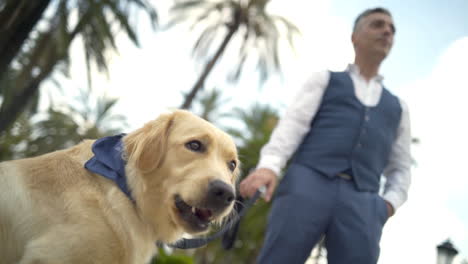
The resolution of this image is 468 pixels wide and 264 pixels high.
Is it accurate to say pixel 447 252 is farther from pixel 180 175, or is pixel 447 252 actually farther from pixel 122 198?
pixel 122 198

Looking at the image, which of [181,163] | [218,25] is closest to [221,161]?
[181,163]

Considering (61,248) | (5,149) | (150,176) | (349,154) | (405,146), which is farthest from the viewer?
(5,149)

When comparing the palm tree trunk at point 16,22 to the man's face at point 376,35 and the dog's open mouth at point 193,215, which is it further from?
the dog's open mouth at point 193,215

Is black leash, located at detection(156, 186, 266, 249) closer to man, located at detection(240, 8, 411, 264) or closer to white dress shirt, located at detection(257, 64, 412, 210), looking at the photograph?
man, located at detection(240, 8, 411, 264)

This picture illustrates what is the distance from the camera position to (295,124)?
3377mm

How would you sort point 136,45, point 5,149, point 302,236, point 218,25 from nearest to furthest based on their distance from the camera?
point 302,236
point 136,45
point 218,25
point 5,149

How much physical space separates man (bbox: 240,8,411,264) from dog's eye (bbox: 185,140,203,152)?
2.15 ft

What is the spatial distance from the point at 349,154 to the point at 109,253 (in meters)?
1.81

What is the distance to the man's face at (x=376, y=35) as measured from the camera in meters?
3.52

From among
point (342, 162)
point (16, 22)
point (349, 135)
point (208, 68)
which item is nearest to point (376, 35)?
point (349, 135)

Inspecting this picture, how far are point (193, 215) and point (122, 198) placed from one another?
1.37ft

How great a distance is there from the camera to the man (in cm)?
297

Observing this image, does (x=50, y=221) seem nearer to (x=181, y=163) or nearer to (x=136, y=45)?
(x=181, y=163)

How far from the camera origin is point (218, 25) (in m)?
18.7
